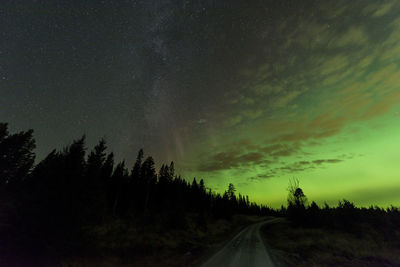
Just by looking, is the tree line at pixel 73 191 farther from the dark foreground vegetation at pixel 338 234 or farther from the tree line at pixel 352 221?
the tree line at pixel 352 221

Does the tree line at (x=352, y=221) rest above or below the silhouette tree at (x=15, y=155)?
below

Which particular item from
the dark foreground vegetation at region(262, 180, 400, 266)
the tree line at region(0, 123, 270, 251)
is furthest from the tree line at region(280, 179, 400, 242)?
the tree line at region(0, 123, 270, 251)

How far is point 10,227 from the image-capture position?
418 inches

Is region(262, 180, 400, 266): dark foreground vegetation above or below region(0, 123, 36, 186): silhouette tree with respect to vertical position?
below

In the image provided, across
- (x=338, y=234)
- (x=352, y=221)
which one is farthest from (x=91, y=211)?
(x=352, y=221)

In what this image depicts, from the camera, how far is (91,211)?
12180 mm

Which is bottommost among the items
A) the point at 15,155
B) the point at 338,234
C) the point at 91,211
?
the point at 338,234

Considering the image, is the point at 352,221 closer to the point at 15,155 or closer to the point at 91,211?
the point at 91,211

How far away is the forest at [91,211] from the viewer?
10469 mm

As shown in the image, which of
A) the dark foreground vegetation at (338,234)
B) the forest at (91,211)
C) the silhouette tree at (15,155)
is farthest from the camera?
the silhouette tree at (15,155)

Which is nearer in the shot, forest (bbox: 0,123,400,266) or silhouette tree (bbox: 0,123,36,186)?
forest (bbox: 0,123,400,266)

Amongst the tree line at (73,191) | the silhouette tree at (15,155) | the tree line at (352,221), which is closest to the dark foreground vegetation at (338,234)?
the tree line at (352,221)

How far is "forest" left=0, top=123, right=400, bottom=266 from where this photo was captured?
34.3 feet

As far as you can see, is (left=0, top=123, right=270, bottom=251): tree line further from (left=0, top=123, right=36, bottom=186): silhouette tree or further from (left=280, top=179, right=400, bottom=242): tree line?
(left=280, top=179, right=400, bottom=242): tree line
